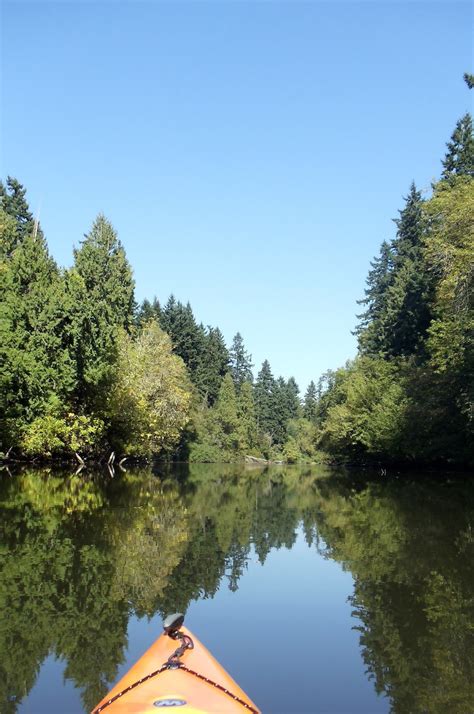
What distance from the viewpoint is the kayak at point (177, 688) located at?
4.48m

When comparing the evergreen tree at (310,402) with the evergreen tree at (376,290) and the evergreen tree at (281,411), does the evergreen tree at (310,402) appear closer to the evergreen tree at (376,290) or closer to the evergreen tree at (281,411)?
the evergreen tree at (281,411)

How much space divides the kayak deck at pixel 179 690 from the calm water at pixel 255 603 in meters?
0.78

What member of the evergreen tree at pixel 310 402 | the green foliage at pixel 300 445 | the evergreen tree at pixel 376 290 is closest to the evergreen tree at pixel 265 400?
the green foliage at pixel 300 445

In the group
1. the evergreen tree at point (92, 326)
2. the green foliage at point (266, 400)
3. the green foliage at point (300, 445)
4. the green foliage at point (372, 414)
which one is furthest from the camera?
the green foliage at point (266, 400)

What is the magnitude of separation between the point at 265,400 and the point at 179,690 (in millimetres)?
102518

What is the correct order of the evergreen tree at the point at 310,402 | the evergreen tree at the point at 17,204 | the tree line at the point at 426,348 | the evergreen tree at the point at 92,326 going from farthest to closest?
the evergreen tree at the point at 310,402, the evergreen tree at the point at 17,204, the evergreen tree at the point at 92,326, the tree line at the point at 426,348

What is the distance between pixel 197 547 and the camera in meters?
12.9

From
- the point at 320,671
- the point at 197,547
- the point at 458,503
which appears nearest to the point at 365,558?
the point at 197,547

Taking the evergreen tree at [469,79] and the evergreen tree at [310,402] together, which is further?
the evergreen tree at [310,402]

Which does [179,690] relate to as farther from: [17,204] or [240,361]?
[240,361]

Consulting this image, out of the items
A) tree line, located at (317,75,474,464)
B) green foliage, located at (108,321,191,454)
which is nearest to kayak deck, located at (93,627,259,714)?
tree line, located at (317,75,474,464)

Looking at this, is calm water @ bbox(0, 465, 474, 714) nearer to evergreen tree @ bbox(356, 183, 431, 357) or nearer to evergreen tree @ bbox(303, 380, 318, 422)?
evergreen tree @ bbox(356, 183, 431, 357)

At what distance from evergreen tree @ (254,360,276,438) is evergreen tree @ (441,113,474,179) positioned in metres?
65.4

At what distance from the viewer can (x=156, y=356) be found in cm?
4269
